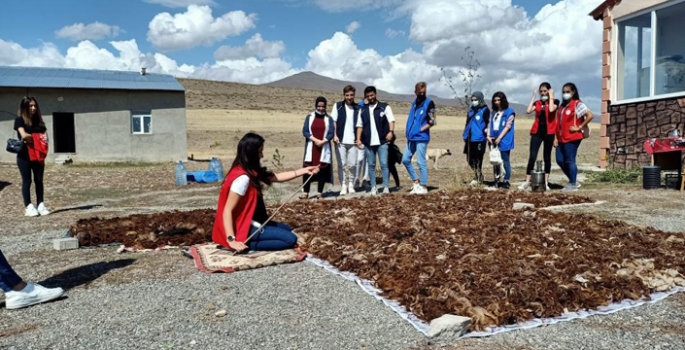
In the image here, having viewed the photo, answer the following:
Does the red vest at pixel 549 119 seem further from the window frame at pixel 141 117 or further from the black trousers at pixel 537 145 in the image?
the window frame at pixel 141 117

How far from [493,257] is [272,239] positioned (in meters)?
2.07

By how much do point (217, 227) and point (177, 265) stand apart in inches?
20.1

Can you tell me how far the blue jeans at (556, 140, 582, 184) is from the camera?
984cm

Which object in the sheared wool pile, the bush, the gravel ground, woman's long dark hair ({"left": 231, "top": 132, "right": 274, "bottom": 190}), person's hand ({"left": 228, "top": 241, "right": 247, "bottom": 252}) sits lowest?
the gravel ground

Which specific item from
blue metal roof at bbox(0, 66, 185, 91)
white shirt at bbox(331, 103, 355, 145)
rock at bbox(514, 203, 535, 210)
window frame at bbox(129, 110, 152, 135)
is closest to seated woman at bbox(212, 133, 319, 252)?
rock at bbox(514, 203, 535, 210)

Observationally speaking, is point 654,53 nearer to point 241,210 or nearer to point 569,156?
point 569,156

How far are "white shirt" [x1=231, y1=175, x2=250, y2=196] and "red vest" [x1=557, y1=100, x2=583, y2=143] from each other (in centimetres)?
650

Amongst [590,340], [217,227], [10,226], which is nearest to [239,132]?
[10,226]

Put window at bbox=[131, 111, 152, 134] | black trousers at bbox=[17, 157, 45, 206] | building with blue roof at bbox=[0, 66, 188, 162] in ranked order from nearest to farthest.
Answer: black trousers at bbox=[17, 157, 45, 206], building with blue roof at bbox=[0, 66, 188, 162], window at bbox=[131, 111, 152, 134]

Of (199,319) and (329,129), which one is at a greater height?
(329,129)

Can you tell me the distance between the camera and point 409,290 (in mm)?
4223

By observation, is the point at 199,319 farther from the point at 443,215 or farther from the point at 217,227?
the point at 443,215

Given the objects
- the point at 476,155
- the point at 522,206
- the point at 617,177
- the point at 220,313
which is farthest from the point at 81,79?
the point at 220,313

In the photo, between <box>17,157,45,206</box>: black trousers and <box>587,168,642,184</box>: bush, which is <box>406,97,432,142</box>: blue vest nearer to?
<box>587,168,642,184</box>: bush
